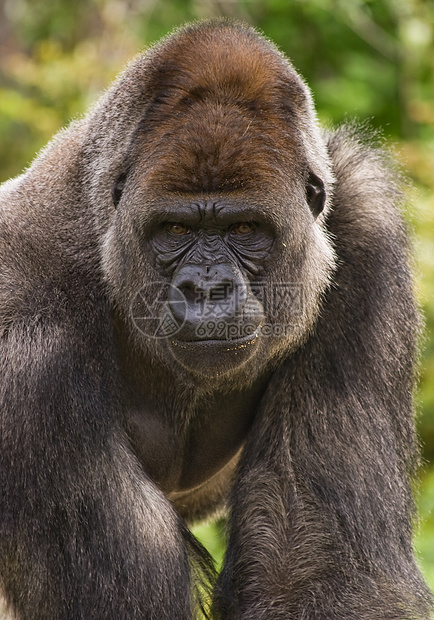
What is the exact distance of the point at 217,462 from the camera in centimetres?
427

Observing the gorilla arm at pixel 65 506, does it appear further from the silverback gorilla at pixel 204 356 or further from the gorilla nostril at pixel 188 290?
the gorilla nostril at pixel 188 290

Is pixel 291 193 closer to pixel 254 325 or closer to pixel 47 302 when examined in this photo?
pixel 254 325

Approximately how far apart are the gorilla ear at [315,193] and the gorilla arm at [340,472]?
268mm

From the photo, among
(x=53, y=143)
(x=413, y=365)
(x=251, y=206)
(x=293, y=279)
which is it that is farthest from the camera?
(x=53, y=143)

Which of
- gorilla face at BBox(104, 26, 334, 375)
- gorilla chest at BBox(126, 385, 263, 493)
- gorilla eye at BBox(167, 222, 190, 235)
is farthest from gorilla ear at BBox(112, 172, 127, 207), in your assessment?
gorilla chest at BBox(126, 385, 263, 493)

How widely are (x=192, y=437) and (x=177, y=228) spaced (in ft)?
3.47

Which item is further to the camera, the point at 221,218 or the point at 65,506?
the point at 221,218

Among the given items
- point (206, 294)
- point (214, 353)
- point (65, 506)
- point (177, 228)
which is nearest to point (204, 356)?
point (214, 353)

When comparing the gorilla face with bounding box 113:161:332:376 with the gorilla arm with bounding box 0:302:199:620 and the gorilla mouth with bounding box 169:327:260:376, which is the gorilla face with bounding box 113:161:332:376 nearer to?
the gorilla mouth with bounding box 169:327:260:376

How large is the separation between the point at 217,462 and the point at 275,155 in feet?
5.02

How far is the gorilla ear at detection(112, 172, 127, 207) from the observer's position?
3709 millimetres

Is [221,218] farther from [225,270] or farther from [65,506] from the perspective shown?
[65,506]

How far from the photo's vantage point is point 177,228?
362cm

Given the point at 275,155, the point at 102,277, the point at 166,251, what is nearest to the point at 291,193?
the point at 275,155
